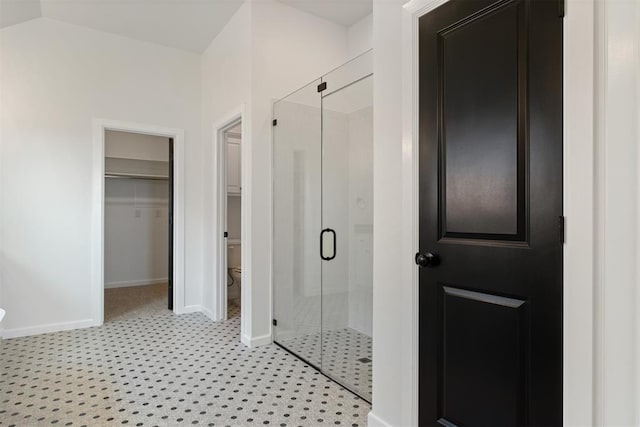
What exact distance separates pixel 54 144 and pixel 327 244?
2.93 meters

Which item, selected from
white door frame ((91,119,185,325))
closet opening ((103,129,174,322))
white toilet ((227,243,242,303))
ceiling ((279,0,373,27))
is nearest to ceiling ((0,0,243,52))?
ceiling ((279,0,373,27))

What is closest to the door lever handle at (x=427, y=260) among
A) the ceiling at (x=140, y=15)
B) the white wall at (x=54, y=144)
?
the ceiling at (x=140, y=15)

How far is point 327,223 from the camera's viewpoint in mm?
2920

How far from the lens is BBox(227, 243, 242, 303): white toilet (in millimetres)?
4672

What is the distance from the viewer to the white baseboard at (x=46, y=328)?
3.44 metres

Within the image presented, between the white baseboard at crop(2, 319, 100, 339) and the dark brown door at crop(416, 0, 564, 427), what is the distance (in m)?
3.54

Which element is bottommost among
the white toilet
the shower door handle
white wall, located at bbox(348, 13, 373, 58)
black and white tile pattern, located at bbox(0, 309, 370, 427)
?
black and white tile pattern, located at bbox(0, 309, 370, 427)

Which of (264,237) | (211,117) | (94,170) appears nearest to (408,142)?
(264,237)

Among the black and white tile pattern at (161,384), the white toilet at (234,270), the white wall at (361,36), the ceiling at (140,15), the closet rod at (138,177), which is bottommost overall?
the black and white tile pattern at (161,384)

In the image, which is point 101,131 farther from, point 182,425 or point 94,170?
point 182,425

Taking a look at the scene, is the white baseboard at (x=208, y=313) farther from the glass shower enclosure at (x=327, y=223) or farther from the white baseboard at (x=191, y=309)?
the glass shower enclosure at (x=327, y=223)

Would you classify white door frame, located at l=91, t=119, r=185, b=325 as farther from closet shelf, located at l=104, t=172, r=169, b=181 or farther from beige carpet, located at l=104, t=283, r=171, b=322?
closet shelf, located at l=104, t=172, r=169, b=181

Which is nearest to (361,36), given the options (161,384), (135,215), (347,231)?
(347,231)

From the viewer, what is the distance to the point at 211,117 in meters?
4.21
